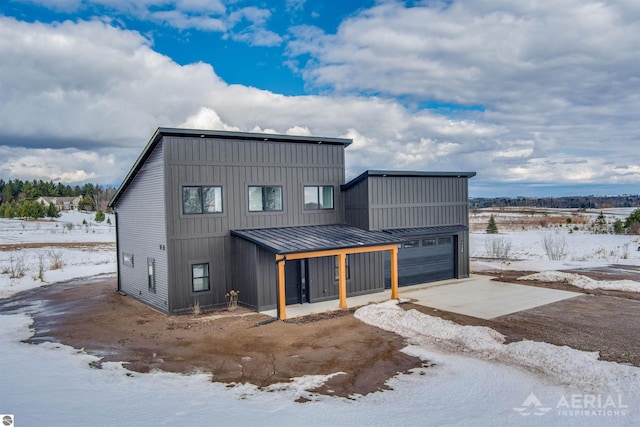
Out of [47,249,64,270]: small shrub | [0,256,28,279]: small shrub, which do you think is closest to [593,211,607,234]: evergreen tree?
[47,249,64,270]: small shrub

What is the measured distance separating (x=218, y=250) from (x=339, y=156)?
6.21 m


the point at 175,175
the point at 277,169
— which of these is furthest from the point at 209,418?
the point at 277,169

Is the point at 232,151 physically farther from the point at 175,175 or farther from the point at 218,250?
the point at 218,250

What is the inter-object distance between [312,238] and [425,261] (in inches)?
251

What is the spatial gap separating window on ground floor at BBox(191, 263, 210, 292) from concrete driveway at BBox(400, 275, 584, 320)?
23.5ft

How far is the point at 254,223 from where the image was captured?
55.0ft

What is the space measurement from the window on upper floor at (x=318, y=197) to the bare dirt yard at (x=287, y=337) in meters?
4.98

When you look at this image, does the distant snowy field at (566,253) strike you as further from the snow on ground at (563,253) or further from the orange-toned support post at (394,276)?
the orange-toned support post at (394,276)

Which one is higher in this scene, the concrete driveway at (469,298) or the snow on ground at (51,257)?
the snow on ground at (51,257)

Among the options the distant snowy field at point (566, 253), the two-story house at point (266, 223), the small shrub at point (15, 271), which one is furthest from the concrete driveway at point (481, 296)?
the small shrub at point (15, 271)

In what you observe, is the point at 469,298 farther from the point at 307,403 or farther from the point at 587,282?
the point at 307,403

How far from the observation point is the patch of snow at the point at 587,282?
57.3 ft

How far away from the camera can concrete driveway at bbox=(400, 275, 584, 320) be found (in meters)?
14.9

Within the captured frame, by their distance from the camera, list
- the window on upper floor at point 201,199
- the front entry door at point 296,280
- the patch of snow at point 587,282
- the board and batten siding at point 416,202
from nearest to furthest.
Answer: the window on upper floor at point 201,199
the front entry door at point 296,280
the patch of snow at point 587,282
the board and batten siding at point 416,202
